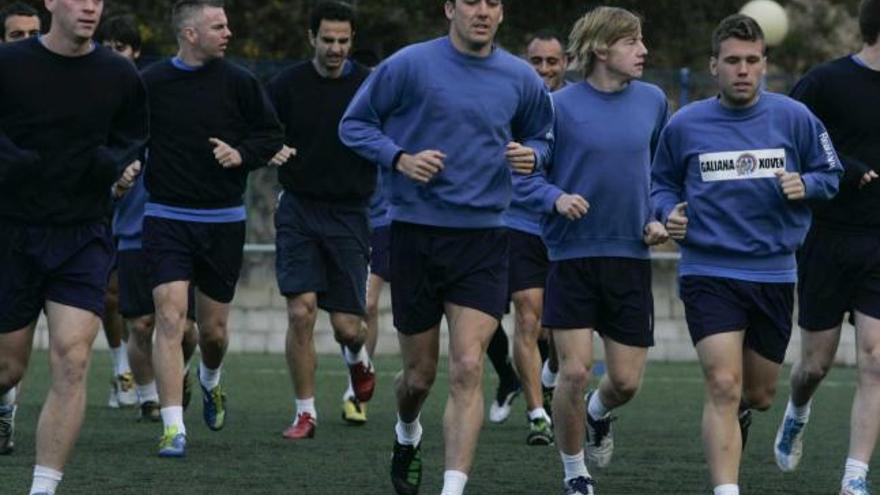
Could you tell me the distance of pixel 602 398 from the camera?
36.8 ft

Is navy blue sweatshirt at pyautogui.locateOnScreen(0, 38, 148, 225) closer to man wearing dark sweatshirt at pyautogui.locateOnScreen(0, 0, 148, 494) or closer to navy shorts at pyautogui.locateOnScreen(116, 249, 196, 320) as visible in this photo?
man wearing dark sweatshirt at pyautogui.locateOnScreen(0, 0, 148, 494)

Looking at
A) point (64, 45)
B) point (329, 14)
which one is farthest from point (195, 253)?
point (64, 45)

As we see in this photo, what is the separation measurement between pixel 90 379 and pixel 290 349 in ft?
15.3

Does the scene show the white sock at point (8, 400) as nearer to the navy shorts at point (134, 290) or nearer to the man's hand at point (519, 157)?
the navy shorts at point (134, 290)

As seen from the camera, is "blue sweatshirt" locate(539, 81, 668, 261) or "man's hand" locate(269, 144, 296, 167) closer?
"blue sweatshirt" locate(539, 81, 668, 261)

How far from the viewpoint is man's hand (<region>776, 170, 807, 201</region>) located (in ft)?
31.2

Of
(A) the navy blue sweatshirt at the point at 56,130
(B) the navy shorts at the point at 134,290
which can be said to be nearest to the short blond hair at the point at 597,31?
(A) the navy blue sweatshirt at the point at 56,130

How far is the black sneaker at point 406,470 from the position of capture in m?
10.3

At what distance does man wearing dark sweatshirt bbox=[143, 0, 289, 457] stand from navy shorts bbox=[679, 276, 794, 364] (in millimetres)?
3289

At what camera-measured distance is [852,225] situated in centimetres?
1076

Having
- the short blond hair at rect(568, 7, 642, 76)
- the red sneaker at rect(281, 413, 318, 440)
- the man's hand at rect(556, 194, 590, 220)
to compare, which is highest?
the short blond hair at rect(568, 7, 642, 76)

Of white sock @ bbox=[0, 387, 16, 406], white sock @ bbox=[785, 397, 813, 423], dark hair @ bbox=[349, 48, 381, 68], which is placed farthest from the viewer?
dark hair @ bbox=[349, 48, 381, 68]

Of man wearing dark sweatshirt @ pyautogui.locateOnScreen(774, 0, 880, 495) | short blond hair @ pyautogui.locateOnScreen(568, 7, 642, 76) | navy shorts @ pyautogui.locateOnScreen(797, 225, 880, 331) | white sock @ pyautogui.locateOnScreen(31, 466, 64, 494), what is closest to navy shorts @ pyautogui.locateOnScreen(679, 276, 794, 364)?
man wearing dark sweatshirt @ pyautogui.locateOnScreen(774, 0, 880, 495)

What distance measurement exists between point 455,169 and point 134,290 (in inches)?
172
